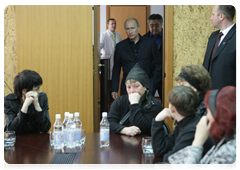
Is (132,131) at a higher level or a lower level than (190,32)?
lower

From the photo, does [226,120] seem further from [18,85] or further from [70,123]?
[18,85]

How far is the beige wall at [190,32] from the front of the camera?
147 inches

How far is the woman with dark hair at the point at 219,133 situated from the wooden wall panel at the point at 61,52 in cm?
270

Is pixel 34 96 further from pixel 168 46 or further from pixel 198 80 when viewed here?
pixel 168 46

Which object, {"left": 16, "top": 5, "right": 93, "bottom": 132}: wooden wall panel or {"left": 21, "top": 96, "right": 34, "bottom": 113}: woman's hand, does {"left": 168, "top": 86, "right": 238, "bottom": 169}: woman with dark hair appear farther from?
{"left": 16, "top": 5, "right": 93, "bottom": 132}: wooden wall panel

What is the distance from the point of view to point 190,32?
376 cm

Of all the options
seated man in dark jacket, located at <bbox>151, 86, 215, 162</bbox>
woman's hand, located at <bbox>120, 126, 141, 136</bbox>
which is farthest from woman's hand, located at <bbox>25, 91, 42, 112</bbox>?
seated man in dark jacket, located at <bbox>151, 86, 215, 162</bbox>

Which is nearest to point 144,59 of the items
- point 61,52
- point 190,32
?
point 190,32

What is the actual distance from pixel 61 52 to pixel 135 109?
1.94m

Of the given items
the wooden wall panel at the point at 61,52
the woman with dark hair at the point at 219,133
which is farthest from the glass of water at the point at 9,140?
the wooden wall panel at the point at 61,52

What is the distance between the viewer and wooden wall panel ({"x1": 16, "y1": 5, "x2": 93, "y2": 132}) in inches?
150
